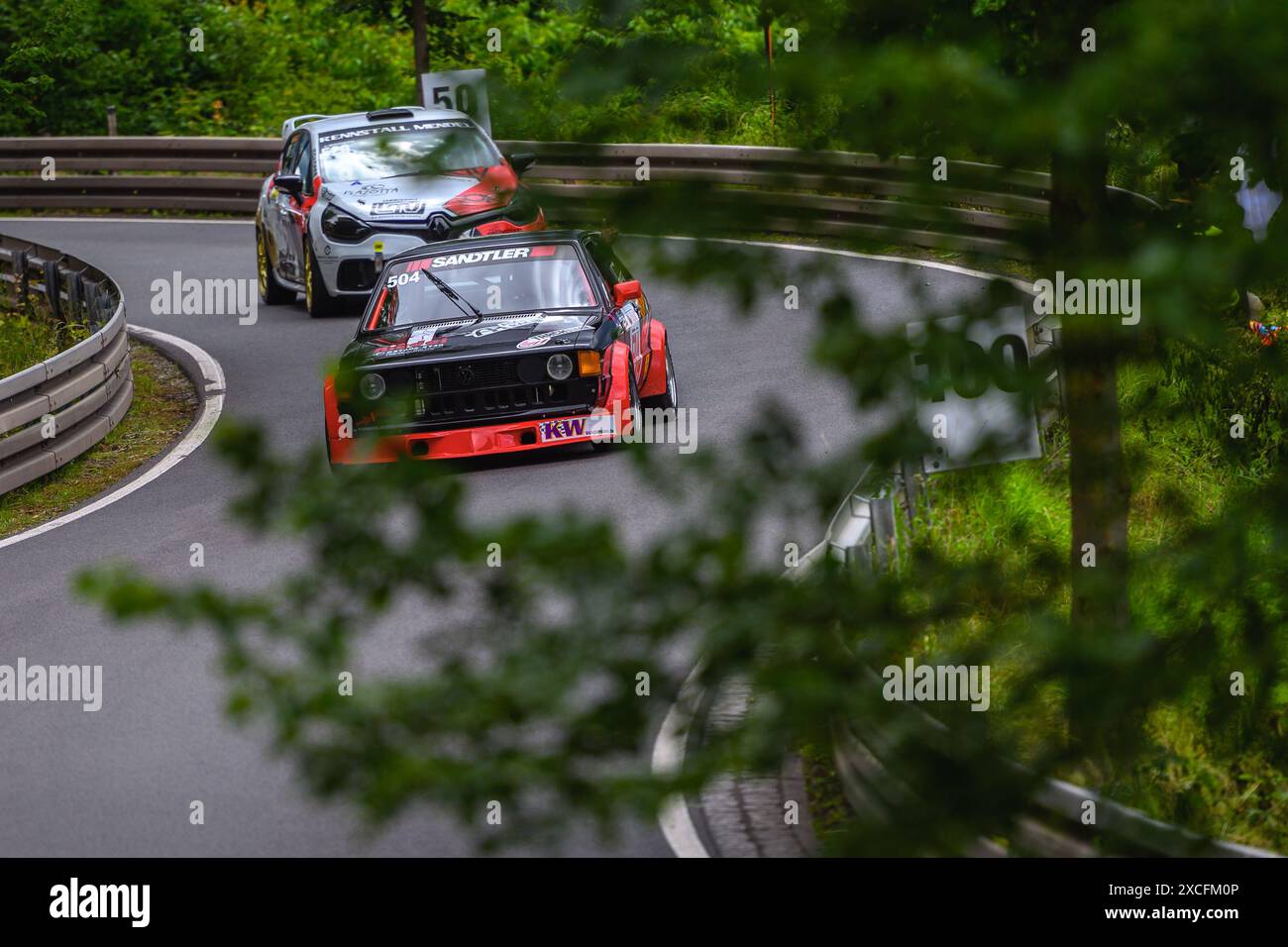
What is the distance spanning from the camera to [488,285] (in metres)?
12.7

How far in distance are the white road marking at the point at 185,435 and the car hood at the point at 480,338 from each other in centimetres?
205

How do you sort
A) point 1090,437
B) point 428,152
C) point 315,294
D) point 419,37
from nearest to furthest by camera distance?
point 428,152 < point 1090,437 < point 315,294 < point 419,37

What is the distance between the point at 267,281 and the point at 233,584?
1019cm

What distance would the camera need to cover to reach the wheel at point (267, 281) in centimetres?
1977

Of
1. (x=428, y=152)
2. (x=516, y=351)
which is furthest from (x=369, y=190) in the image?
(x=428, y=152)

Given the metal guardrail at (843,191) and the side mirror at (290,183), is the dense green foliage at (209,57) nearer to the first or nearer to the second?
the side mirror at (290,183)

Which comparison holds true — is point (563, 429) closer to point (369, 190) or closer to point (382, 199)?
point (382, 199)

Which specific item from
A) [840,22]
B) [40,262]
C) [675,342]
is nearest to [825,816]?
[840,22]

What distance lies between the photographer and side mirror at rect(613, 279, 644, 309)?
1253 centimetres

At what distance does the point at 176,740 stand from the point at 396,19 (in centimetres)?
1866

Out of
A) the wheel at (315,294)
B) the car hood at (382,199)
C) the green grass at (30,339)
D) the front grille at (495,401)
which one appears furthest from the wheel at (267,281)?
the front grille at (495,401)

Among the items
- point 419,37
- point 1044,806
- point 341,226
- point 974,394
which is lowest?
point 1044,806

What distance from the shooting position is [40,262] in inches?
716

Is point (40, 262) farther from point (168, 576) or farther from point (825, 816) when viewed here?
point (825, 816)
